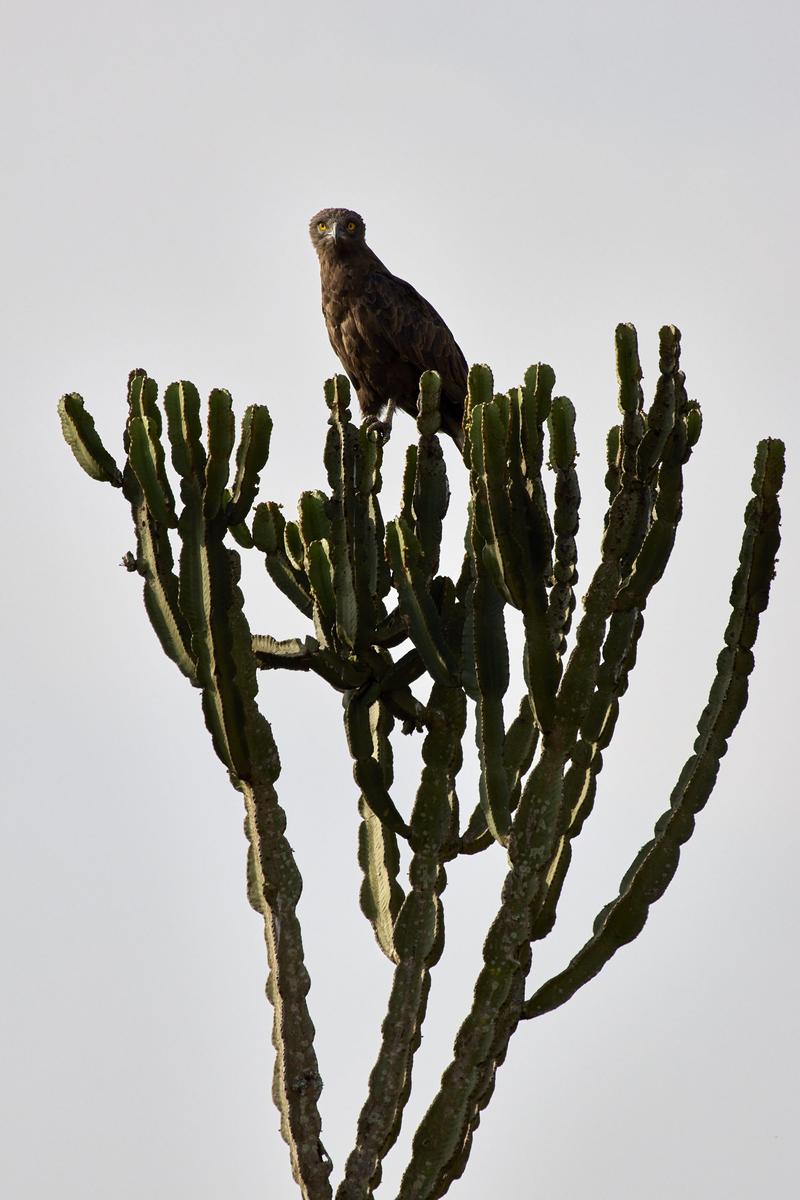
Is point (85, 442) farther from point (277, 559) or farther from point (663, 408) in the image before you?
point (663, 408)

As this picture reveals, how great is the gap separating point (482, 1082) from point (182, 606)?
191cm

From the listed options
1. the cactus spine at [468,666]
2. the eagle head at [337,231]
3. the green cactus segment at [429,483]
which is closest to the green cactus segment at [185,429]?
the cactus spine at [468,666]

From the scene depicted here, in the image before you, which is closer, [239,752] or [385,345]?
[239,752]

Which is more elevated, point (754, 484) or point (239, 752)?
point (754, 484)

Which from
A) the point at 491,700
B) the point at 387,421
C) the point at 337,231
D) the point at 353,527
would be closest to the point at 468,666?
the point at 491,700

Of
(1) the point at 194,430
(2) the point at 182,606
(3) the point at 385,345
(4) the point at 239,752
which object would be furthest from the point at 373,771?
(3) the point at 385,345

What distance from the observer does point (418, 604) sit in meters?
5.41

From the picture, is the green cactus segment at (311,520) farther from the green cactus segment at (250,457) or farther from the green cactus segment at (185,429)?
the green cactus segment at (185,429)

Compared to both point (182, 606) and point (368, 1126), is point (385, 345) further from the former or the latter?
point (368, 1126)

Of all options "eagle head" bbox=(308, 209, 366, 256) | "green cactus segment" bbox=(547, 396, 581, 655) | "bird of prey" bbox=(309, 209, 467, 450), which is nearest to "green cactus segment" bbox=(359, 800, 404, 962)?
"green cactus segment" bbox=(547, 396, 581, 655)

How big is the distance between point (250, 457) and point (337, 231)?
5.09 m

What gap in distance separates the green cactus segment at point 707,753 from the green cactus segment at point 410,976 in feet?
1.30

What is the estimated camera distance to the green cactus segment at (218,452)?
5.38 m

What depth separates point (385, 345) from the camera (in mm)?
9555
